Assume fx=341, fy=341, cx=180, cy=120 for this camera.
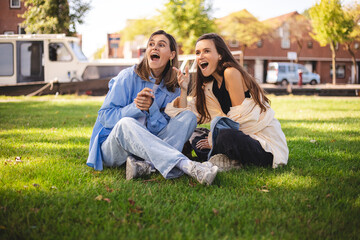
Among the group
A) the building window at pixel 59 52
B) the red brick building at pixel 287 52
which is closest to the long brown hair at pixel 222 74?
the building window at pixel 59 52

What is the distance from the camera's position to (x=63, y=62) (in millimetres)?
15250

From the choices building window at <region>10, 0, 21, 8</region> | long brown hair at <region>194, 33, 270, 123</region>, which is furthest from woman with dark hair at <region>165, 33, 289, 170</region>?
building window at <region>10, 0, 21, 8</region>

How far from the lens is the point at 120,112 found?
10.7 feet

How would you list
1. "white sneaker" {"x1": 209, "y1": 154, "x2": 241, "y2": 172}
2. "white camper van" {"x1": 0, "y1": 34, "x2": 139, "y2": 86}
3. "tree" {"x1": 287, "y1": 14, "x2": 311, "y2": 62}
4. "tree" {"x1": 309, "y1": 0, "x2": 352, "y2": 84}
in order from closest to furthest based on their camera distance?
"white sneaker" {"x1": 209, "y1": 154, "x2": 241, "y2": 172} → "white camper van" {"x1": 0, "y1": 34, "x2": 139, "y2": 86} → "tree" {"x1": 309, "y1": 0, "x2": 352, "y2": 84} → "tree" {"x1": 287, "y1": 14, "x2": 311, "y2": 62}

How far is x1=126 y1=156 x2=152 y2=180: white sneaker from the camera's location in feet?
10.0

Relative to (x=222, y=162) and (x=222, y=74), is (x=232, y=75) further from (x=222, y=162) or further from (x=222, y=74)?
(x=222, y=162)

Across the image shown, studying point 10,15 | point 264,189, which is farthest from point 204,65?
point 10,15

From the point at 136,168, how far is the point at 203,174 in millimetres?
617

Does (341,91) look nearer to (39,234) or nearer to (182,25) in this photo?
(182,25)

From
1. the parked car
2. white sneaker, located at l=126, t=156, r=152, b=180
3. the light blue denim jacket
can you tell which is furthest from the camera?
the parked car

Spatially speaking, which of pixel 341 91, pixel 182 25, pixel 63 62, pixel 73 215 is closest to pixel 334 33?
pixel 341 91

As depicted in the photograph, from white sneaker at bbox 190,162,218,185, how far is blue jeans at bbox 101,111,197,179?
0.45 feet

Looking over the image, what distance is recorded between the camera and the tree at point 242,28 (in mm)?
34656

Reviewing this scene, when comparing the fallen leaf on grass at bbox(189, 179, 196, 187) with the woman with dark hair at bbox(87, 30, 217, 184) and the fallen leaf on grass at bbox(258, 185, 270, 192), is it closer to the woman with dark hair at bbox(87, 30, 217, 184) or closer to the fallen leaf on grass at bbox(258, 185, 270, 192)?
the woman with dark hair at bbox(87, 30, 217, 184)
